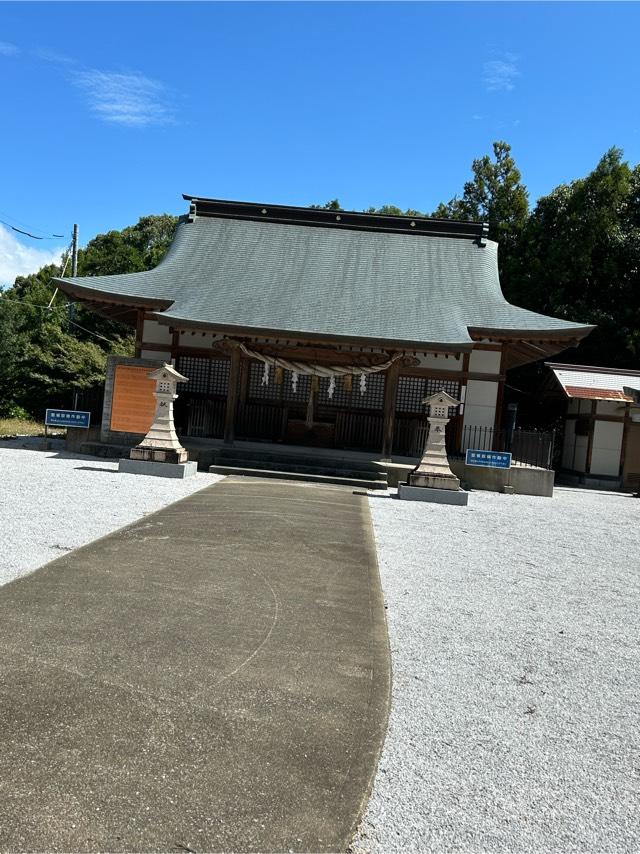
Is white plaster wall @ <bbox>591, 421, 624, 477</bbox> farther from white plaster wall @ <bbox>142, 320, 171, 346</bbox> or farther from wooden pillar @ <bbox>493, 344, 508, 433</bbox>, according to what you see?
white plaster wall @ <bbox>142, 320, 171, 346</bbox>

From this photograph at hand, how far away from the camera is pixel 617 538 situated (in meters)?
8.62

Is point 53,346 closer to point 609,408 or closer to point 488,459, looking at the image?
point 488,459

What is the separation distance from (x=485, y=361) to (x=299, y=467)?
17.3 feet

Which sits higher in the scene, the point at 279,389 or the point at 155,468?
the point at 279,389

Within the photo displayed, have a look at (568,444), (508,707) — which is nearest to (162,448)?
(508,707)

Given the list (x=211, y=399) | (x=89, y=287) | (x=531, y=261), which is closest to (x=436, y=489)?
(x=211, y=399)

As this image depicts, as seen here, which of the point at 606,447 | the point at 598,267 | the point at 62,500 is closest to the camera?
the point at 62,500

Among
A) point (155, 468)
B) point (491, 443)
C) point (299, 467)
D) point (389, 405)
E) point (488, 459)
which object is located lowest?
point (155, 468)

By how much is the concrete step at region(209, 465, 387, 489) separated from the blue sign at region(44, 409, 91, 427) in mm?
2830

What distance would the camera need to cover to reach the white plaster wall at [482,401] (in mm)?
14242

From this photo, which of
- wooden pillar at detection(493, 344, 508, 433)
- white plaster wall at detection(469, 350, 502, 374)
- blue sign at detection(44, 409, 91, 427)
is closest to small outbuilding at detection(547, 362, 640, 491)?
wooden pillar at detection(493, 344, 508, 433)

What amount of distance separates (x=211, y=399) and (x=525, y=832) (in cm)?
Answer: 1313

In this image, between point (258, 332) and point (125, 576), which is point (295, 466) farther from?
point (125, 576)

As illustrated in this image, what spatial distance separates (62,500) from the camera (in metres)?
7.46
